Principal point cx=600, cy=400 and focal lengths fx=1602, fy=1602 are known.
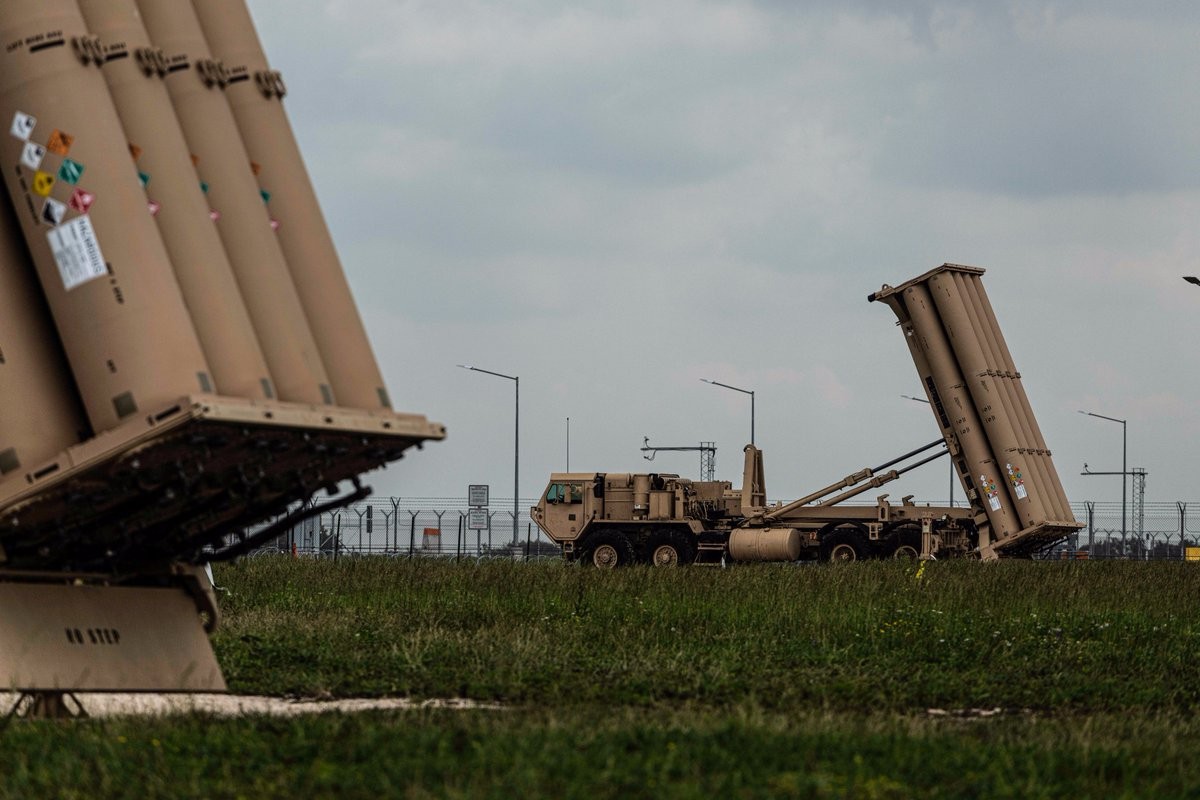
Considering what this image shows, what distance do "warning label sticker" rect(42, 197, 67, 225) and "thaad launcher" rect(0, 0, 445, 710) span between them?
0.04 feet

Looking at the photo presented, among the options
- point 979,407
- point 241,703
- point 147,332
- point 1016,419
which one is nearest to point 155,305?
point 147,332

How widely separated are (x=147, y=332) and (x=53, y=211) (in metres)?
1.21

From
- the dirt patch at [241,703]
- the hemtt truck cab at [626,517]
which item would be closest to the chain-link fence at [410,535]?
the hemtt truck cab at [626,517]

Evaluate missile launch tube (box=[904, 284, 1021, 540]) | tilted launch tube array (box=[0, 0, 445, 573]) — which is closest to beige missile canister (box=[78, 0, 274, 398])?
tilted launch tube array (box=[0, 0, 445, 573])

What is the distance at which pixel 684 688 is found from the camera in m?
13.9

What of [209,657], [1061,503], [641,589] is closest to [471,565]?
[641,589]

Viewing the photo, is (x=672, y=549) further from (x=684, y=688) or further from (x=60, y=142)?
(x=60, y=142)

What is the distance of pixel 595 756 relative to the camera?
891cm

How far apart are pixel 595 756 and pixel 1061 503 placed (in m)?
25.6

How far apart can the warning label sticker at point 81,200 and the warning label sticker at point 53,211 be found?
9cm

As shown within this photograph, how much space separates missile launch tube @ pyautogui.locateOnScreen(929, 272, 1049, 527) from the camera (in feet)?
103

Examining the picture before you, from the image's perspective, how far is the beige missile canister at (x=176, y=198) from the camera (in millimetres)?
10406

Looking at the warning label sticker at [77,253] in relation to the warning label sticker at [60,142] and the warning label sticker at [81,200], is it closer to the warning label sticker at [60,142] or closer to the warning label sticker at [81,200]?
the warning label sticker at [81,200]

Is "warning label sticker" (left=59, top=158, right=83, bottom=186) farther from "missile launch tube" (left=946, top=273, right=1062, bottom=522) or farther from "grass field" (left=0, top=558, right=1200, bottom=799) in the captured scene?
"missile launch tube" (left=946, top=273, right=1062, bottom=522)
